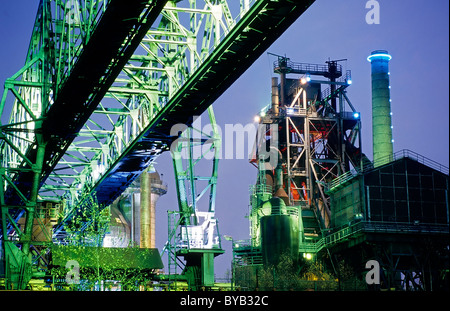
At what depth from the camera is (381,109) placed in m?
91.3

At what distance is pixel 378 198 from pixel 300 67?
132 feet

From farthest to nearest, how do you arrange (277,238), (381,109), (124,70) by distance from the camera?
(381,109), (277,238), (124,70)

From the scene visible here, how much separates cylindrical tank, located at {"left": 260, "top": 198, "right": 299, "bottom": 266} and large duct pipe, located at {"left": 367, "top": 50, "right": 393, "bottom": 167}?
1216cm

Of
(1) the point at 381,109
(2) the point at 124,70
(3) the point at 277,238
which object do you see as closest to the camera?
(2) the point at 124,70

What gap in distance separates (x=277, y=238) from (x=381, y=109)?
65.0 ft

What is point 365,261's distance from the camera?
72.4 m

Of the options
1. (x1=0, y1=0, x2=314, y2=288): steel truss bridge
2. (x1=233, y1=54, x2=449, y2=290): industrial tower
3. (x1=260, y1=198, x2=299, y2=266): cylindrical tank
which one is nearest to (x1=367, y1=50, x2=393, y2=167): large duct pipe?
(x1=233, y1=54, x2=449, y2=290): industrial tower

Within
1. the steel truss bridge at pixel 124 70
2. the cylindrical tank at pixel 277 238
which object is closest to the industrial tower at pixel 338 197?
the cylindrical tank at pixel 277 238

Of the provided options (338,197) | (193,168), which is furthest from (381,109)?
(193,168)

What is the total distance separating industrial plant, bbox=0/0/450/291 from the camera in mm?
41000

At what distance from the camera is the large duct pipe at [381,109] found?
89375 millimetres

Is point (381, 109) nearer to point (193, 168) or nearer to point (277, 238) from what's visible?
point (277, 238)
